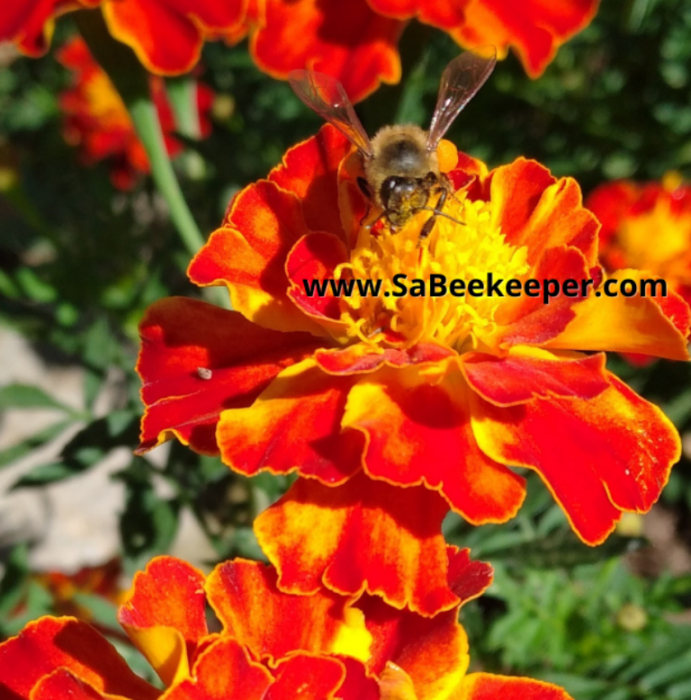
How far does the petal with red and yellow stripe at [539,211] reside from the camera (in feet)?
2.77

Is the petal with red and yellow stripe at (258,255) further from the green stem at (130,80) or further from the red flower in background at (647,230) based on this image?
the red flower in background at (647,230)

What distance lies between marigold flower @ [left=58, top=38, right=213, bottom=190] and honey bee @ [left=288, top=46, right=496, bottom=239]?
4.34ft

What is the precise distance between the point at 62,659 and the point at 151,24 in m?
0.73

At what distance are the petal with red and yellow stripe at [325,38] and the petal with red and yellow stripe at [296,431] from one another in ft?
1.70

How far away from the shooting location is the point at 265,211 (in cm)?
87

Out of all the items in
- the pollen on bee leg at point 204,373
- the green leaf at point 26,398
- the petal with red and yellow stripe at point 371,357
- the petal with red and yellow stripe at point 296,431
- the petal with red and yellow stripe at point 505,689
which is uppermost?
the petal with red and yellow stripe at point 371,357

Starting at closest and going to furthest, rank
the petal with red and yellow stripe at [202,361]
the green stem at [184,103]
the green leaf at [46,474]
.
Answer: the petal with red and yellow stripe at [202,361] < the green leaf at [46,474] < the green stem at [184,103]

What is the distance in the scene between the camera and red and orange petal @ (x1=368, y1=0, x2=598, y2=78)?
3.60 ft

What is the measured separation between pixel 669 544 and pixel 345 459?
6.08ft

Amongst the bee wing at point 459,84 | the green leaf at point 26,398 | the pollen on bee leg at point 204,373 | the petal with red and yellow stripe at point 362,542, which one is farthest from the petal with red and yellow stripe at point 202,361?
the green leaf at point 26,398

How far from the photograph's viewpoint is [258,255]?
86cm

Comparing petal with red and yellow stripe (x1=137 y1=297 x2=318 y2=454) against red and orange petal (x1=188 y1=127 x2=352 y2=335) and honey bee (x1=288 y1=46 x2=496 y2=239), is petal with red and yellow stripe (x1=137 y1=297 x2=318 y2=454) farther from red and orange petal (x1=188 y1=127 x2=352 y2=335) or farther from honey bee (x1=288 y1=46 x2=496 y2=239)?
honey bee (x1=288 y1=46 x2=496 y2=239)

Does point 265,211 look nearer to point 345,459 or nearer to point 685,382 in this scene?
point 345,459

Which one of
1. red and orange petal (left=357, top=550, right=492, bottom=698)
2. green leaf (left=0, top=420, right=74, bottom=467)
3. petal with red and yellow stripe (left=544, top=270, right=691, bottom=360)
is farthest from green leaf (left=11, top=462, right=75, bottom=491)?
petal with red and yellow stripe (left=544, top=270, right=691, bottom=360)
